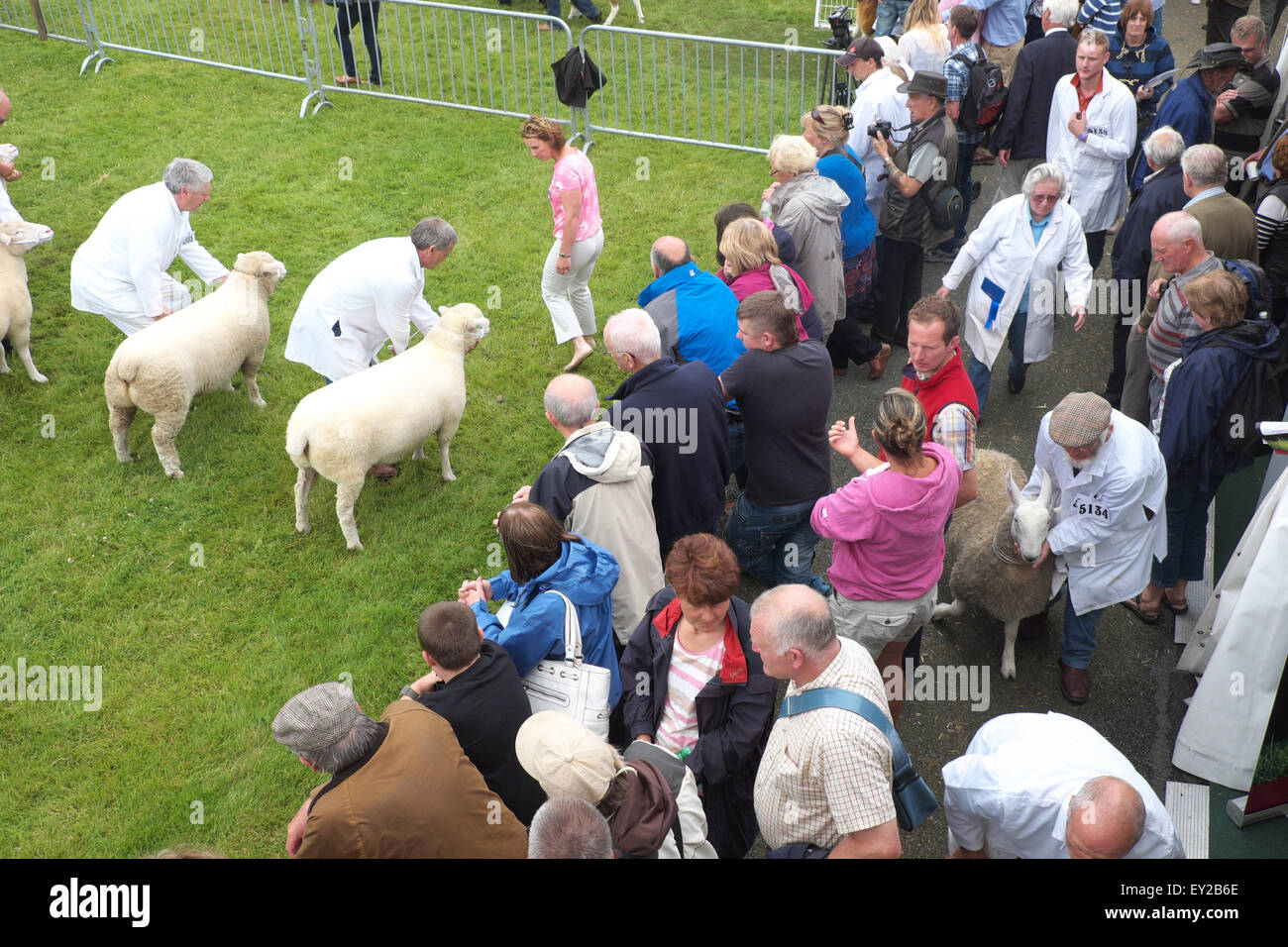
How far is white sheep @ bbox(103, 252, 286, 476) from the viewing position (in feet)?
22.0

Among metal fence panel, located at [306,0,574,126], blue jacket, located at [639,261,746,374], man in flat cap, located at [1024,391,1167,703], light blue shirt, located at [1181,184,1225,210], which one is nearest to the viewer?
man in flat cap, located at [1024,391,1167,703]

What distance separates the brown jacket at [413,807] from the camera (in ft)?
10.8

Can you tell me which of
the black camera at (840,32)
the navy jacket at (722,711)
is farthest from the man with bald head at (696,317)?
the black camera at (840,32)

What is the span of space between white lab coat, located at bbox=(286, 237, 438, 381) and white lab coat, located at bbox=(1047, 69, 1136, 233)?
5571 mm

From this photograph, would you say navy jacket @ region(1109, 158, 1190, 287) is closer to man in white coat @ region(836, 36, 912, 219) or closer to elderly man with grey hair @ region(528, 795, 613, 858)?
man in white coat @ region(836, 36, 912, 219)

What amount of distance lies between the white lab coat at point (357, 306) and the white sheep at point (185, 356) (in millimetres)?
619

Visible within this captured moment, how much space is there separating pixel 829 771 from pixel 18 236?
293 inches

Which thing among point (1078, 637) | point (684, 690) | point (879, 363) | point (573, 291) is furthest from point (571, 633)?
point (879, 363)

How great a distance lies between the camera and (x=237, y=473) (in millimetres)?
7207

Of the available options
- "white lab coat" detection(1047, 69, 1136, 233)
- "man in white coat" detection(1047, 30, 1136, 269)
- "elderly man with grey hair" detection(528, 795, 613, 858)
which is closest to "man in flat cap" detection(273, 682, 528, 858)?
"elderly man with grey hair" detection(528, 795, 613, 858)

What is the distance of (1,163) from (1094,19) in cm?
1084

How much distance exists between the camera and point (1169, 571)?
6.04 m

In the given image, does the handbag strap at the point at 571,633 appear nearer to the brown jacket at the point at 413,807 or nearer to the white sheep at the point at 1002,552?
the brown jacket at the point at 413,807
